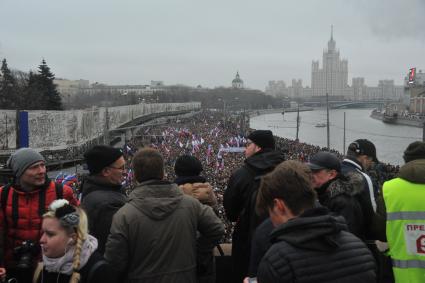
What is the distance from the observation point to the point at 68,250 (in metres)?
1.90

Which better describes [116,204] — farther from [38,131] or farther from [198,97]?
[198,97]

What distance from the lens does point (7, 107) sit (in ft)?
95.2

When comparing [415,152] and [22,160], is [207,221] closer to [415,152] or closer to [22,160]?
[22,160]

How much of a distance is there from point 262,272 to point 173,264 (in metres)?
0.81

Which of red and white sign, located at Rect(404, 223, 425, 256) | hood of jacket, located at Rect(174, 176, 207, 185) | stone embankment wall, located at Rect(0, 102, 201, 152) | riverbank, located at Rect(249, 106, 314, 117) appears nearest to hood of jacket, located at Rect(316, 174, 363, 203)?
red and white sign, located at Rect(404, 223, 425, 256)

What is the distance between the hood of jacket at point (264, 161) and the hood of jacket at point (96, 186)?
2.74 feet

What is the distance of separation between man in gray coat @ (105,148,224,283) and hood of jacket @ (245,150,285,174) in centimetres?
58

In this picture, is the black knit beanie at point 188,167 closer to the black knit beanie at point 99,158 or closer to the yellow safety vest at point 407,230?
the black knit beanie at point 99,158

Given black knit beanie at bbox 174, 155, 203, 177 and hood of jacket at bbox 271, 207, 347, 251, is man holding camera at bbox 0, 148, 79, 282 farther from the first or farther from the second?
hood of jacket at bbox 271, 207, 347, 251

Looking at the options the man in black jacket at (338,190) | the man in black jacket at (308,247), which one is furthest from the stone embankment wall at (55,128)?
the man in black jacket at (308,247)

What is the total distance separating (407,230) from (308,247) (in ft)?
3.69

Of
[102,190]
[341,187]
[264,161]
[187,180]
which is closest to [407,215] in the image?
[341,187]

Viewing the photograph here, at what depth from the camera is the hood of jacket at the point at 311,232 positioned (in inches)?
59.6

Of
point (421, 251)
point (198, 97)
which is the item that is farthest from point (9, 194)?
point (198, 97)
